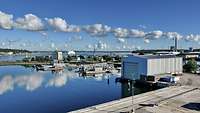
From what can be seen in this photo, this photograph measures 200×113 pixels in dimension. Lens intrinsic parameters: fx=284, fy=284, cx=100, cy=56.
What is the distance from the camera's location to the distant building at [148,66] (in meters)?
62.0

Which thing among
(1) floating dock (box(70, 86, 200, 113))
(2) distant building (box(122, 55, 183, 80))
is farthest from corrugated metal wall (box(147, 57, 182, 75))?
(1) floating dock (box(70, 86, 200, 113))

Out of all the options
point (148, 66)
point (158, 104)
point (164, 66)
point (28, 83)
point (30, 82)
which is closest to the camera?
point (158, 104)

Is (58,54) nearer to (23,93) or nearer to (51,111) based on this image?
(23,93)

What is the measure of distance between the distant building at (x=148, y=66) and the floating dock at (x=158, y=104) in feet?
65.1

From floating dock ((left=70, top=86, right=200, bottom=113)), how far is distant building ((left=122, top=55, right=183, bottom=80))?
19.8m

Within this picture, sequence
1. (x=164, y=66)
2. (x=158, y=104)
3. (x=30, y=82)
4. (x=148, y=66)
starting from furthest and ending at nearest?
(x=30, y=82), (x=164, y=66), (x=148, y=66), (x=158, y=104)

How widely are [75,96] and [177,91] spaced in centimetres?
1797

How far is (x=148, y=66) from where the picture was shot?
202 ft

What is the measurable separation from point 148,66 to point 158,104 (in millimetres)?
→ 28849

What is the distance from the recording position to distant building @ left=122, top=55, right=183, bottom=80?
62.0 m

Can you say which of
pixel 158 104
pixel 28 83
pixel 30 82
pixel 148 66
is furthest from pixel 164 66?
pixel 30 82

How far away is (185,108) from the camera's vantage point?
31750mm

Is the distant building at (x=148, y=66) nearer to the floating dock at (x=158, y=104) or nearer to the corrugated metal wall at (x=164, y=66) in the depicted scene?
the corrugated metal wall at (x=164, y=66)

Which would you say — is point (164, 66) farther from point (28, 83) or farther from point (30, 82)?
point (30, 82)
